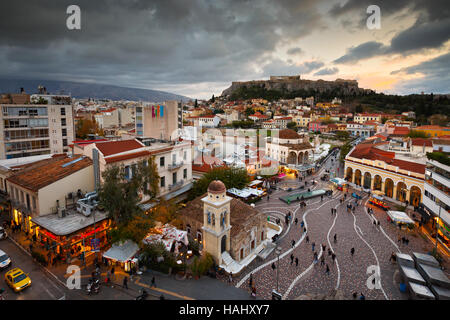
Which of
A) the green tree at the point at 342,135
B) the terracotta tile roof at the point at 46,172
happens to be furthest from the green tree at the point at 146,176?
the green tree at the point at 342,135

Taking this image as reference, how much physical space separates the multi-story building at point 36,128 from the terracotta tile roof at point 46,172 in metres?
12.5

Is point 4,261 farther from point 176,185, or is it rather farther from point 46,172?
point 176,185

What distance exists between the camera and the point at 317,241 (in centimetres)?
2236

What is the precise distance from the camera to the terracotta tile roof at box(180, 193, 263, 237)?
19.2 m

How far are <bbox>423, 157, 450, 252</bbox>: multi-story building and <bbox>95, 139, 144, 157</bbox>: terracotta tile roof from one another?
91.8 feet

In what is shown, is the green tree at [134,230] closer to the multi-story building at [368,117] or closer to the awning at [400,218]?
the awning at [400,218]

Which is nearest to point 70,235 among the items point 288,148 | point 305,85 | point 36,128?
point 36,128

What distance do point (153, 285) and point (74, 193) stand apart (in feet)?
33.8

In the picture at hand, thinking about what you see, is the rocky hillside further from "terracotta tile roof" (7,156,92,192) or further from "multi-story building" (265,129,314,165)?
"terracotta tile roof" (7,156,92,192)

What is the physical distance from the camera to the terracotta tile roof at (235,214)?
63.1ft

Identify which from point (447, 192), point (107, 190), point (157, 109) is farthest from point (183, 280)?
point (157, 109)

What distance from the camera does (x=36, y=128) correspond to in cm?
3297

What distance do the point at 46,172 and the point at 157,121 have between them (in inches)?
1264
